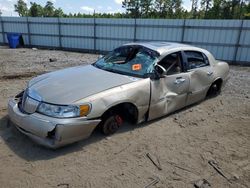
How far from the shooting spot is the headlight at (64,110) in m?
2.87

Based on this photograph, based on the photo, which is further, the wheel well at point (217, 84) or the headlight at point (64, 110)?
the wheel well at point (217, 84)

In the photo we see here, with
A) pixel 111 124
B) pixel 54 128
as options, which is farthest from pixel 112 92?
pixel 54 128

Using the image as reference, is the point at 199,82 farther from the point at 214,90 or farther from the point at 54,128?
the point at 54,128

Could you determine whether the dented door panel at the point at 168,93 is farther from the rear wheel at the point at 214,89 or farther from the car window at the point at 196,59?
the rear wheel at the point at 214,89

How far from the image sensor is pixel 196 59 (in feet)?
15.5

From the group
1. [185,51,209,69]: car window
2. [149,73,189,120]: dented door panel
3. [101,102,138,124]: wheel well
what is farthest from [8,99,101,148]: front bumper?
[185,51,209,69]: car window

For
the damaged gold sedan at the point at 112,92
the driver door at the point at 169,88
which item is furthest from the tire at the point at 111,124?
the driver door at the point at 169,88

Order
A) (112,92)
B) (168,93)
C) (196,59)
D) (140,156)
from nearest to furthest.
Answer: (140,156) < (112,92) < (168,93) < (196,59)

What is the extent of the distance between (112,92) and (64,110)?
735 mm

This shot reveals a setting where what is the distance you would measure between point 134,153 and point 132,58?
178cm

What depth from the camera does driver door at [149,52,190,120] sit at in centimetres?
376

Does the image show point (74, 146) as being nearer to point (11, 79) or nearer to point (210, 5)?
point (11, 79)

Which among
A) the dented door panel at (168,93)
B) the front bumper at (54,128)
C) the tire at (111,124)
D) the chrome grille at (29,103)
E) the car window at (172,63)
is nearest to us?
the front bumper at (54,128)

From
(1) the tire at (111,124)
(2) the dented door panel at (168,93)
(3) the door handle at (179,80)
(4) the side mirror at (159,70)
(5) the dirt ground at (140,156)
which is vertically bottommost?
(5) the dirt ground at (140,156)
